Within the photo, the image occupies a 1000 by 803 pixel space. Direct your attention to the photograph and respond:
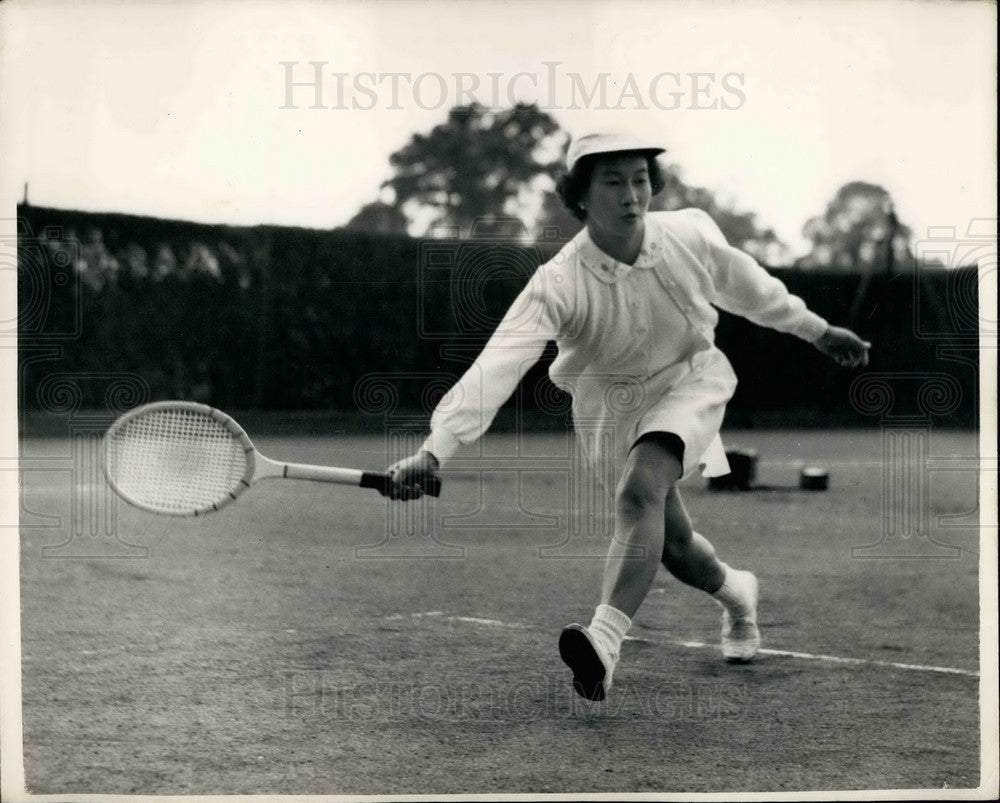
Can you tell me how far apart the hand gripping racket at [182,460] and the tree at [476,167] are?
124cm

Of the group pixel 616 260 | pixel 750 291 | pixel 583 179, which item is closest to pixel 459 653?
pixel 616 260

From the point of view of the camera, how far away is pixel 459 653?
16.8 feet

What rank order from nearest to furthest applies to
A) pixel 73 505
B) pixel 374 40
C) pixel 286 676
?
pixel 374 40
pixel 286 676
pixel 73 505

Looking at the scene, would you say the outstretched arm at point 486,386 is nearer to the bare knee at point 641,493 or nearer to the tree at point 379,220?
the bare knee at point 641,493

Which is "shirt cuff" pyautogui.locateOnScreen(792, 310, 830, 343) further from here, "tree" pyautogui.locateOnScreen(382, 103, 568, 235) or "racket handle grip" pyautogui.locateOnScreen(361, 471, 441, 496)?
"racket handle grip" pyautogui.locateOnScreen(361, 471, 441, 496)

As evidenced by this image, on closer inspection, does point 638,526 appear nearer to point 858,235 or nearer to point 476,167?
point 476,167

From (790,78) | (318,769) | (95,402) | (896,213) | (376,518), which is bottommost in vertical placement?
(318,769)

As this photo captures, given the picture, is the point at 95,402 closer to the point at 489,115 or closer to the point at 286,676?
the point at 286,676

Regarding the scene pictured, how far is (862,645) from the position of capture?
17.5ft

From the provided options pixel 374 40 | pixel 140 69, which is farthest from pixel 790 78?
pixel 140 69

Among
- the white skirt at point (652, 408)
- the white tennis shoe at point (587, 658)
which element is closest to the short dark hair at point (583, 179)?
the white skirt at point (652, 408)

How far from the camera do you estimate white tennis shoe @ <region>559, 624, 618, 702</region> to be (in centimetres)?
409

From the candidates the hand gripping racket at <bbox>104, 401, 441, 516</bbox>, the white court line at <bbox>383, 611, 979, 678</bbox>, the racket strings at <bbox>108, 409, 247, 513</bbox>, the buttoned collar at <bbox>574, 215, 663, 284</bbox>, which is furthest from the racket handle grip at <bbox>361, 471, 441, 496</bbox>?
the white court line at <bbox>383, 611, 979, 678</bbox>

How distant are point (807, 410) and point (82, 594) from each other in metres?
3.81
